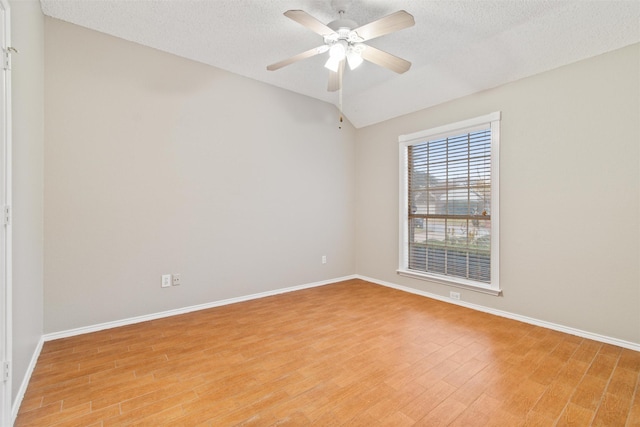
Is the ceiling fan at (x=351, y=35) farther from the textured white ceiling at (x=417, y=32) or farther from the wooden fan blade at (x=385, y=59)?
the textured white ceiling at (x=417, y=32)

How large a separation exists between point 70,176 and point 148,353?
1.76m

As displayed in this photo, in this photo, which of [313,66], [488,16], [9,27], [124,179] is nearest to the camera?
[9,27]

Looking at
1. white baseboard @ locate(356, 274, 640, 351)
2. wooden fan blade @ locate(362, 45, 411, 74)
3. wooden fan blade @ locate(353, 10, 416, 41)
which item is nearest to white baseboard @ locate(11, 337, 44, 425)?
wooden fan blade @ locate(353, 10, 416, 41)

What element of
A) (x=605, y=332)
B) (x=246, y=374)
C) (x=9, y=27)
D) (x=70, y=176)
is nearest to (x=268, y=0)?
(x=9, y=27)

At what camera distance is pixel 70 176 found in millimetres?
2746

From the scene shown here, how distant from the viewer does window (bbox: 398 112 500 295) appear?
11.6 feet

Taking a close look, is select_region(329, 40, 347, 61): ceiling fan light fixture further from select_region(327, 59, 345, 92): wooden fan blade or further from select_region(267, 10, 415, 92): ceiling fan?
select_region(327, 59, 345, 92): wooden fan blade

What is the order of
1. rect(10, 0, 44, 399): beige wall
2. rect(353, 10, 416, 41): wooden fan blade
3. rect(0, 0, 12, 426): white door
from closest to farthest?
rect(0, 0, 12, 426): white door → rect(10, 0, 44, 399): beige wall → rect(353, 10, 416, 41): wooden fan blade

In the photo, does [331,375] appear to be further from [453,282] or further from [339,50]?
[339,50]

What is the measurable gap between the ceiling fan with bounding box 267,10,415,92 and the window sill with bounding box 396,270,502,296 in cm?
258

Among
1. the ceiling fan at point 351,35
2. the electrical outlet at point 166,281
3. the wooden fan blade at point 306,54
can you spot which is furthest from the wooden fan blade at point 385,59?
the electrical outlet at point 166,281

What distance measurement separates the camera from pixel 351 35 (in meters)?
2.34

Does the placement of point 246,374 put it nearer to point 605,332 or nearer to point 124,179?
point 124,179

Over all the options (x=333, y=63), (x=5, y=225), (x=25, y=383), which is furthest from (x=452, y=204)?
(x=25, y=383)
